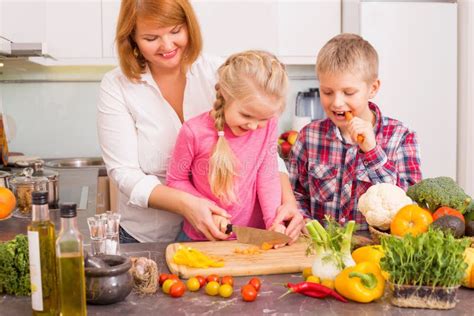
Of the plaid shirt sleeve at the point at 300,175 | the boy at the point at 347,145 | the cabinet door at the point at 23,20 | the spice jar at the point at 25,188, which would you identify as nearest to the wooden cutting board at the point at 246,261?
the boy at the point at 347,145

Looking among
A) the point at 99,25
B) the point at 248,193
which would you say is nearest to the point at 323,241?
the point at 248,193

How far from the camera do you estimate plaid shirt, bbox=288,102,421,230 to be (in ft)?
7.91

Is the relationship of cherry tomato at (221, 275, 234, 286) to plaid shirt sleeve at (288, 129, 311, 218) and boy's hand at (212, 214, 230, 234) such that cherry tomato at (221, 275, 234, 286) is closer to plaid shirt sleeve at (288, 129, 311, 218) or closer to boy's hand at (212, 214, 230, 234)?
boy's hand at (212, 214, 230, 234)

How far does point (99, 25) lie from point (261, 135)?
218 cm

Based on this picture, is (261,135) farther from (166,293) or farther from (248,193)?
(166,293)

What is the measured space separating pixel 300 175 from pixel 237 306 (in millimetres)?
1131

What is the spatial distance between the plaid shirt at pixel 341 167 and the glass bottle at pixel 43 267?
1.20 metres

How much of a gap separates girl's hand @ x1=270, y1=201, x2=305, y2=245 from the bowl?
64cm

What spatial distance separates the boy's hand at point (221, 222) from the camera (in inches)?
A: 79.6

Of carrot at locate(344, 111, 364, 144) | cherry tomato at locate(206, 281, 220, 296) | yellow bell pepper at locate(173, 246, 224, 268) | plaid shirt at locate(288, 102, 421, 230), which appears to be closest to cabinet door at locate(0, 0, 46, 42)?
plaid shirt at locate(288, 102, 421, 230)

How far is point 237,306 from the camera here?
1485 millimetres

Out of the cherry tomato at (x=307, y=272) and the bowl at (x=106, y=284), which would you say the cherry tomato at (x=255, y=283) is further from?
the bowl at (x=106, y=284)

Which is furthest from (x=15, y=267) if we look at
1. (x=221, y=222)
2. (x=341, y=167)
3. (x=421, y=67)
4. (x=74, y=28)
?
(x=421, y=67)

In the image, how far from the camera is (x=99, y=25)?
4109 millimetres
